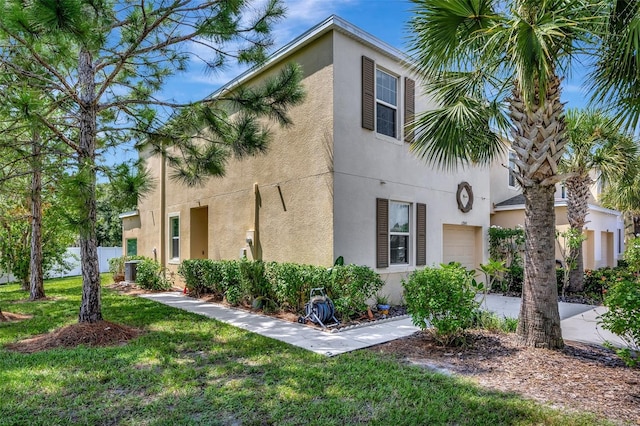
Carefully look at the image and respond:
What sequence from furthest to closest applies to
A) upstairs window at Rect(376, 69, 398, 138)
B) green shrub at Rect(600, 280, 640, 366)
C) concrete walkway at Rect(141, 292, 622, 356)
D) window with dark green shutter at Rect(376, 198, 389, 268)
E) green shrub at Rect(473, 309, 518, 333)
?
upstairs window at Rect(376, 69, 398, 138)
window with dark green shutter at Rect(376, 198, 389, 268)
green shrub at Rect(473, 309, 518, 333)
concrete walkway at Rect(141, 292, 622, 356)
green shrub at Rect(600, 280, 640, 366)

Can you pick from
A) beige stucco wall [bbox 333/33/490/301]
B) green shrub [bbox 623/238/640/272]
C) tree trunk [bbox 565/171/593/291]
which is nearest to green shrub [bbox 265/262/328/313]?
beige stucco wall [bbox 333/33/490/301]

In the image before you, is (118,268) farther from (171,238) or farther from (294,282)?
(294,282)

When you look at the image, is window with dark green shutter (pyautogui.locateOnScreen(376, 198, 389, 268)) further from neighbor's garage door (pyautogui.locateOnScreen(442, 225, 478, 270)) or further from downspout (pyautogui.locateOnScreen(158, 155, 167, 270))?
downspout (pyautogui.locateOnScreen(158, 155, 167, 270))

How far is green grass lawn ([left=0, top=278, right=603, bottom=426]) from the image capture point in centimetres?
382

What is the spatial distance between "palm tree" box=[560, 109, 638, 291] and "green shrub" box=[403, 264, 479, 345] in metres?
7.34

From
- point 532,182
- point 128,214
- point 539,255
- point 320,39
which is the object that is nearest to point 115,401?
point 539,255

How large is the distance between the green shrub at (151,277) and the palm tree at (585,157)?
13.8 meters

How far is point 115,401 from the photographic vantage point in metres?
4.27

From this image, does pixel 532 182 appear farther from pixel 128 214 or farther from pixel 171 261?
pixel 128 214

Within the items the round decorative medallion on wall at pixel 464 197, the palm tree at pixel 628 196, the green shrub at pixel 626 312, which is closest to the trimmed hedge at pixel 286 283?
the green shrub at pixel 626 312

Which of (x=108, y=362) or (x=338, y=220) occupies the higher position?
(x=338, y=220)

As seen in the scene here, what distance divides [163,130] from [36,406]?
521 cm

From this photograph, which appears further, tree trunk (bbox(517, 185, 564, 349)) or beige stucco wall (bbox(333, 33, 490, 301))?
beige stucco wall (bbox(333, 33, 490, 301))

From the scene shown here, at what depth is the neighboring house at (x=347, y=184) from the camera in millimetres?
8812
